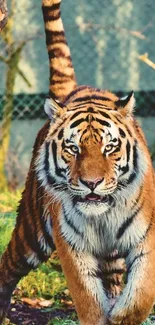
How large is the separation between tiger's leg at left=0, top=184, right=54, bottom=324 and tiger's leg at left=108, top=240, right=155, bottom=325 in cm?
68

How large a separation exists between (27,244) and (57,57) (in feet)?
3.28

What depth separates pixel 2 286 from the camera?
5.46m

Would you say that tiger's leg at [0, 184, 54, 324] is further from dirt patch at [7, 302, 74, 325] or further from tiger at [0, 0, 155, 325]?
tiger at [0, 0, 155, 325]

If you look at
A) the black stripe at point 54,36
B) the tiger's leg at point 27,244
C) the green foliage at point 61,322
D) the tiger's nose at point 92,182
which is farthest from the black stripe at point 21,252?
the tiger's nose at point 92,182

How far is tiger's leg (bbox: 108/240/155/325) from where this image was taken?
4469 millimetres

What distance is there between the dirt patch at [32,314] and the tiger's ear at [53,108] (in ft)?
5.19

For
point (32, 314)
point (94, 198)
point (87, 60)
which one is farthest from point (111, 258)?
point (87, 60)

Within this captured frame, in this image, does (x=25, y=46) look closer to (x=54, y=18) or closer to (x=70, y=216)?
(x=54, y=18)

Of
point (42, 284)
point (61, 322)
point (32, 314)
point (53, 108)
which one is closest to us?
point (53, 108)

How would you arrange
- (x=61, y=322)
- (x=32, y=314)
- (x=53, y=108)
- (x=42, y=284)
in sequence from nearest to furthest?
(x=53, y=108) → (x=61, y=322) → (x=32, y=314) → (x=42, y=284)

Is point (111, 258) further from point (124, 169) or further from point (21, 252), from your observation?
point (124, 169)

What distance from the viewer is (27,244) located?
5.27 m

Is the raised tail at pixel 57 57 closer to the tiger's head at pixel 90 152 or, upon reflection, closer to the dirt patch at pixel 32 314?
the tiger's head at pixel 90 152

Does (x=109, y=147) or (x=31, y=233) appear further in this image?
(x=31, y=233)
